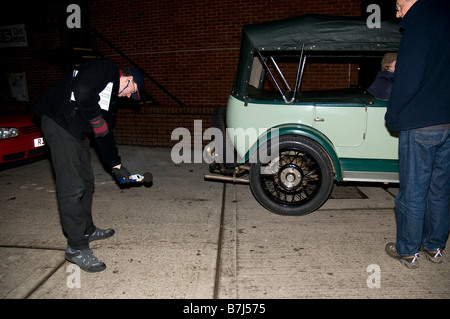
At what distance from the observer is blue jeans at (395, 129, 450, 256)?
7.75ft

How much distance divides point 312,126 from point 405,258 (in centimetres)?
156

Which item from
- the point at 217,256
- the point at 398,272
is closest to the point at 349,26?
the point at 398,272

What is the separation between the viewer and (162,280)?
243cm

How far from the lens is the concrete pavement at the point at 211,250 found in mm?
2332

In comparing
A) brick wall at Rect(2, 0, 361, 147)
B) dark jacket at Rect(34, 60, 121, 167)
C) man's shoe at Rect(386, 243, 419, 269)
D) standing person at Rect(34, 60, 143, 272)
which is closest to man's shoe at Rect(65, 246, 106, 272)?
standing person at Rect(34, 60, 143, 272)

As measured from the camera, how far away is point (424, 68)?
2.18 m

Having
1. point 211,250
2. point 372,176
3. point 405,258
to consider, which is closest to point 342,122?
point 372,176

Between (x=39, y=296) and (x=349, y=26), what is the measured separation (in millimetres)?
3780

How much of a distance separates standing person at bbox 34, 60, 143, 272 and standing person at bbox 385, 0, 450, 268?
7.21 feet

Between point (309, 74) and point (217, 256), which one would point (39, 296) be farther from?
point (309, 74)

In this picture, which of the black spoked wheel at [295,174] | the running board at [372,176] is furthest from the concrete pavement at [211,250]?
the running board at [372,176]

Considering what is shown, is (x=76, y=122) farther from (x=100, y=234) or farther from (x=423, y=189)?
(x=423, y=189)
